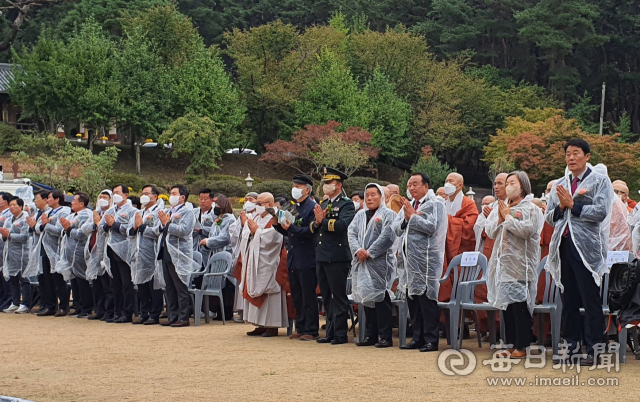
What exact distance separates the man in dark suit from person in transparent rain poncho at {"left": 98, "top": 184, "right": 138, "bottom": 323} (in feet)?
11.0

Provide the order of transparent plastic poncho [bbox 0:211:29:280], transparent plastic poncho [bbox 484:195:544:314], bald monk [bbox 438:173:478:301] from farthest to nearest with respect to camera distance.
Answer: transparent plastic poncho [bbox 0:211:29:280] < bald monk [bbox 438:173:478:301] < transparent plastic poncho [bbox 484:195:544:314]

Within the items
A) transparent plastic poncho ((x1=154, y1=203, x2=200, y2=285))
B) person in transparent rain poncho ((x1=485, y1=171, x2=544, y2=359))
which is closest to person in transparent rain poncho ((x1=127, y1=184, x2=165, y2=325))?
transparent plastic poncho ((x1=154, y1=203, x2=200, y2=285))

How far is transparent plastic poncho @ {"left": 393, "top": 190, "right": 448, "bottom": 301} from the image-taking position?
9820 mm

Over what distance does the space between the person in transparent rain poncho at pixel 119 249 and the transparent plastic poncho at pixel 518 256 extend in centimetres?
660

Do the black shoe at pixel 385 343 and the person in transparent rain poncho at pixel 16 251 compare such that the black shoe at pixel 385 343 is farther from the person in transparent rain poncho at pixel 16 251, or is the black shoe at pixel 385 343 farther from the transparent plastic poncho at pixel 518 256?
the person in transparent rain poncho at pixel 16 251

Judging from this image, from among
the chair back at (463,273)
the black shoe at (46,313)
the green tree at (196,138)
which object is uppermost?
the green tree at (196,138)

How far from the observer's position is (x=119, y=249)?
44.9ft

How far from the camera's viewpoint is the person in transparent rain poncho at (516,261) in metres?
8.80

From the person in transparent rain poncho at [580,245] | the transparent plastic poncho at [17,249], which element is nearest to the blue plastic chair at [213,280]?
the transparent plastic poncho at [17,249]

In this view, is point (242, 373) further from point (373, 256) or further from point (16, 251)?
point (16, 251)

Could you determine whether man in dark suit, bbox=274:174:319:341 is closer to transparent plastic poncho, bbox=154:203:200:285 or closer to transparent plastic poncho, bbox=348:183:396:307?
transparent plastic poncho, bbox=348:183:396:307

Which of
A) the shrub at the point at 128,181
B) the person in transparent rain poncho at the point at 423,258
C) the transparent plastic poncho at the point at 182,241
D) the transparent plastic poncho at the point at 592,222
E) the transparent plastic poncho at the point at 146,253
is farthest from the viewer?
the shrub at the point at 128,181

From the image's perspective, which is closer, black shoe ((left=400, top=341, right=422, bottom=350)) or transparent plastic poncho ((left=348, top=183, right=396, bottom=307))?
black shoe ((left=400, top=341, right=422, bottom=350))

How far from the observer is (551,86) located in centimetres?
5916
